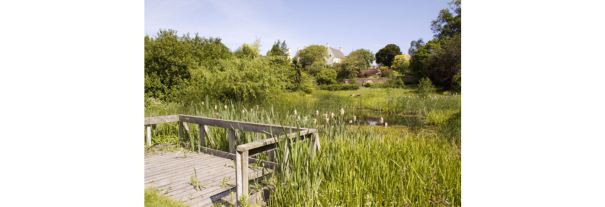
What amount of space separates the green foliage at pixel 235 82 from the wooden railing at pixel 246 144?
2.25 m

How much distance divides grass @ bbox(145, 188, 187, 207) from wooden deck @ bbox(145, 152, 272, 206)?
0.22 feet

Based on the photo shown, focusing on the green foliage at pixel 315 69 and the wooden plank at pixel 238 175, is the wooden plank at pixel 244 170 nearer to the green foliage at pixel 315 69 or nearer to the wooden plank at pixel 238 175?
the wooden plank at pixel 238 175

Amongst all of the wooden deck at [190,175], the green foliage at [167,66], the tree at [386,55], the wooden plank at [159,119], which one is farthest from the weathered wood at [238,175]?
the tree at [386,55]

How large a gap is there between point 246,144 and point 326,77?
1801 centimetres

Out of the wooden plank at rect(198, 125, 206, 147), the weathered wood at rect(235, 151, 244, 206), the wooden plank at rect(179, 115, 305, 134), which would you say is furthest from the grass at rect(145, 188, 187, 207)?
the wooden plank at rect(198, 125, 206, 147)

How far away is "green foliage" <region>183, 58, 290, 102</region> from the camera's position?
6.13 m

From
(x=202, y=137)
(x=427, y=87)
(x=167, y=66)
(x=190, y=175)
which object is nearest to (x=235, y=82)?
(x=167, y=66)

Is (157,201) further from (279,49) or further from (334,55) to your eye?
(334,55)

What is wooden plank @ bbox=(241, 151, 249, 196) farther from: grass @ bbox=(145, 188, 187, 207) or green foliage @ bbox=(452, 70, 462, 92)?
green foliage @ bbox=(452, 70, 462, 92)

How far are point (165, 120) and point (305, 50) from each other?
21.3 metres

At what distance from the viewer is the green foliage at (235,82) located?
6133 millimetres

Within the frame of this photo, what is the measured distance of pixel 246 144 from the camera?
185 cm
